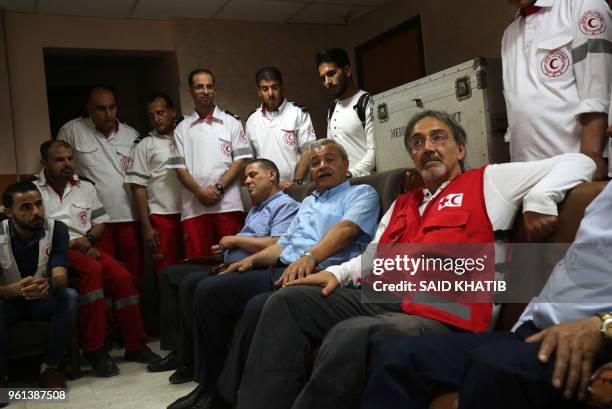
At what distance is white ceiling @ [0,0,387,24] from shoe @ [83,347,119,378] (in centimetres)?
280

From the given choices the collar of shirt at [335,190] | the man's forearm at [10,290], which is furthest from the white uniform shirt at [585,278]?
the man's forearm at [10,290]

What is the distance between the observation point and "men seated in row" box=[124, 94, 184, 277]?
12.1 ft

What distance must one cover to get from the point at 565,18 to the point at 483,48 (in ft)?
8.12

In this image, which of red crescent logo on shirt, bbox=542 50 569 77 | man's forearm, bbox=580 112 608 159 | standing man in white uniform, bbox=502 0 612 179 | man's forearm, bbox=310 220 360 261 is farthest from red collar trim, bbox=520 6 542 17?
man's forearm, bbox=310 220 360 261

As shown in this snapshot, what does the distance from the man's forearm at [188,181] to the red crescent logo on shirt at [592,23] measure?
2.31 metres

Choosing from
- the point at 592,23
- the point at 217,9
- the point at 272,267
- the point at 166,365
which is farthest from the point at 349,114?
the point at 217,9

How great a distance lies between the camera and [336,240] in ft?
6.73

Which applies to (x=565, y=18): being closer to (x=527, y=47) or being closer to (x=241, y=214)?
(x=527, y=47)

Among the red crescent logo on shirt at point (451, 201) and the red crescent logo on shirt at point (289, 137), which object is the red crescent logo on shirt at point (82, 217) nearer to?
the red crescent logo on shirt at point (289, 137)

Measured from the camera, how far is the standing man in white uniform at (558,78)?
5.89 ft

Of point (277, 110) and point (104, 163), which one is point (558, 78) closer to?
point (277, 110)

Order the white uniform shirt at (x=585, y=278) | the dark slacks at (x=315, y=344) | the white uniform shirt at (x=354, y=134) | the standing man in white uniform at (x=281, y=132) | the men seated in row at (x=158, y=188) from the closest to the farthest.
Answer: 1. the white uniform shirt at (x=585, y=278)
2. the dark slacks at (x=315, y=344)
3. the white uniform shirt at (x=354, y=134)
4. the standing man in white uniform at (x=281, y=132)
5. the men seated in row at (x=158, y=188)

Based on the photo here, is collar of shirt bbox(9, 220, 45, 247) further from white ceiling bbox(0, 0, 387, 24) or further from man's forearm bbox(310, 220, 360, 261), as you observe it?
white ceiling bbox(0, 0, 387, 24)

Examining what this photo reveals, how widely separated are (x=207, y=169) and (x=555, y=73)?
2222mm
